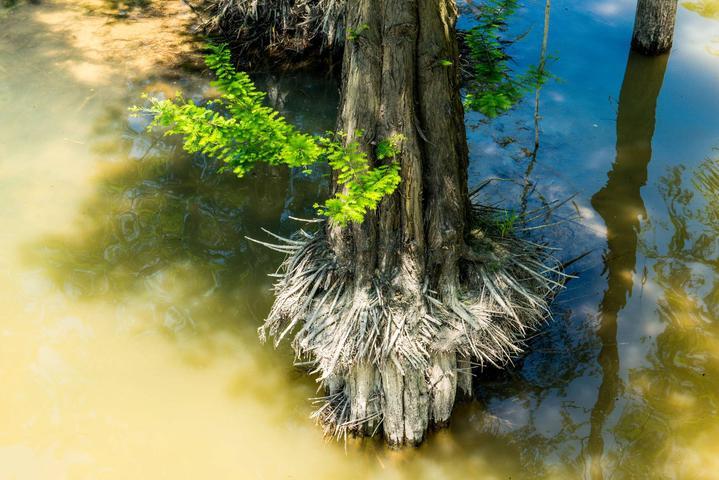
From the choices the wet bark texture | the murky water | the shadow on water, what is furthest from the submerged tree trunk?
the shadow on water

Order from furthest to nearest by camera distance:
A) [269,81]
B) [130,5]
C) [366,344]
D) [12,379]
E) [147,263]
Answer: [130,5], [269,81], [147,263], [12,379], [366,344]

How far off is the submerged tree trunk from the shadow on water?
795 millimetres

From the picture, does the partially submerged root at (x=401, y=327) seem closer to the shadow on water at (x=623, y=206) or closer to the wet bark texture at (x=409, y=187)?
the wet bark texture at (x=409, y=187)

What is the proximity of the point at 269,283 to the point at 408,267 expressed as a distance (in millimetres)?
1823

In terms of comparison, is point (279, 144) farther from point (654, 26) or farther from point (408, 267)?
point (654, 26)

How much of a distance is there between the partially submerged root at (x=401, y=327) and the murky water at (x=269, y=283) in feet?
0.94

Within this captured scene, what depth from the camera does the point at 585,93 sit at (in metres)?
7.54

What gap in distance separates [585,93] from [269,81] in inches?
140

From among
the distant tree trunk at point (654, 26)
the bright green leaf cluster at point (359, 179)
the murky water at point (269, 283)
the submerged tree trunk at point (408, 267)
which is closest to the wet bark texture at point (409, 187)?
the submerged tree trunk at point (408, 267)

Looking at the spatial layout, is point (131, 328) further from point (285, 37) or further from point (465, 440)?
point (285, 37)

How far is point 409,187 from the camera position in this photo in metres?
4.01

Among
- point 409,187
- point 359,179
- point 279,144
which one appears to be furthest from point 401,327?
point 279,144

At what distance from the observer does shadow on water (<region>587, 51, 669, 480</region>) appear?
477cm

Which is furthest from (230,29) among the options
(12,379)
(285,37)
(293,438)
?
(293,438)
